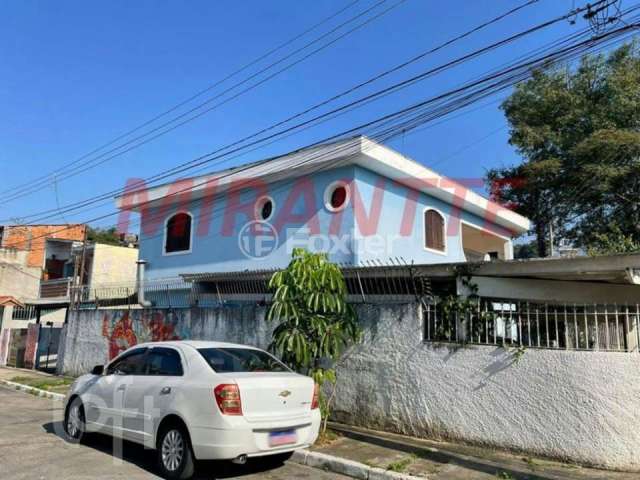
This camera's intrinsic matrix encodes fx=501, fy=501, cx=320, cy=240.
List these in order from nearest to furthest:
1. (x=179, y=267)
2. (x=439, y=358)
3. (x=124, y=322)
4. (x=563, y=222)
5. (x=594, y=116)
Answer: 1. (x=439, y=358)
2. (x=124, y=322)
3. (x=179, y=267)
4. (x=594, y=116)
5. (x=563, y=222)

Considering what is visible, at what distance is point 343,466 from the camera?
20.0ft

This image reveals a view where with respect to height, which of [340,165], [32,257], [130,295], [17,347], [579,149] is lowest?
[17,347]

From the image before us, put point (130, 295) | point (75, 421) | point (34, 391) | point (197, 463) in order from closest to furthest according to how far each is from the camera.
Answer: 1. point (197, 463)
2. point (75, 421)
3. point (34, 391)
4. point (130, 295)

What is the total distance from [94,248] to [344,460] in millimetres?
23191

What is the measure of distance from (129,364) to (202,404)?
193 centimetres

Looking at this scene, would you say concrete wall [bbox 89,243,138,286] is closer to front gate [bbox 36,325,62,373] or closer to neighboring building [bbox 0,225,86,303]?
neighboring building [bbox 0,225,86,303]

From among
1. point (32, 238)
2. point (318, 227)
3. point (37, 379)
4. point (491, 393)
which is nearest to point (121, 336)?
point (37, 379)

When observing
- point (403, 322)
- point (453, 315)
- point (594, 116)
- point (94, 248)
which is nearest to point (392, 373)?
point (403, 322)

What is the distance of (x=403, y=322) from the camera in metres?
7.73

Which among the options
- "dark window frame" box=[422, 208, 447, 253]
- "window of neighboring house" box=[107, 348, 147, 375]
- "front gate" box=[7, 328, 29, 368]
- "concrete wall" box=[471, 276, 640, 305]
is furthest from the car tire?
"front gate" box=[7, 328, 29, 368]

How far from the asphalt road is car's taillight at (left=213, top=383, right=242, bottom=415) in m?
1.02

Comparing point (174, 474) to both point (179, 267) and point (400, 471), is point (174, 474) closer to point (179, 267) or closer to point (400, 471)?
point (400, 471)

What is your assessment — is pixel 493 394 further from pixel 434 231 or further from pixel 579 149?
pixel 579 149

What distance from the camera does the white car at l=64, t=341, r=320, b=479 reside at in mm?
5164
